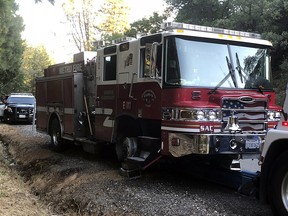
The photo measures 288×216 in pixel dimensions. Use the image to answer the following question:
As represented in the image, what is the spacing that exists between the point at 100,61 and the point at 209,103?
376 centimetres

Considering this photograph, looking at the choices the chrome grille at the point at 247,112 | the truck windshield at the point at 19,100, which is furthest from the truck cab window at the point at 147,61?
the truck windshield at the point at 19,100

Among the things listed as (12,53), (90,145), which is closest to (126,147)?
(90,145)

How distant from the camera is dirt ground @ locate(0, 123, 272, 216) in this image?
6.36 metres

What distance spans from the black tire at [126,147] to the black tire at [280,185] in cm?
375

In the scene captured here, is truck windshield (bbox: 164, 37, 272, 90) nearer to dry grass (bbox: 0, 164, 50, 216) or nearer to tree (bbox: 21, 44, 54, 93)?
dry grass (bbox: 0, 164, 50, 216)

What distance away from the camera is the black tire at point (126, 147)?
8.41 meters

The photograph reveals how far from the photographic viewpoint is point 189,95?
712 cm

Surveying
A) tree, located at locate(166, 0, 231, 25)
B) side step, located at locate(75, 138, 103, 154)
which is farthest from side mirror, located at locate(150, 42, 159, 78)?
tree, located at locate(166, 0, 231, 25)

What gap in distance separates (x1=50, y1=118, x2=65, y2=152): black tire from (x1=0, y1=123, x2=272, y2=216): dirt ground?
3.34 feet

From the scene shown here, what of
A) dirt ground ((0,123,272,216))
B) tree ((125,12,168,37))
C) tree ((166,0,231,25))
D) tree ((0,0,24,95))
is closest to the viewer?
dirt ground ((0,123,272,216))

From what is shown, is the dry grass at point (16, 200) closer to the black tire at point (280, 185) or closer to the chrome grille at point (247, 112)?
the chrome grille at point (247, 112)

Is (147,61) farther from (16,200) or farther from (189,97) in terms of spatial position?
(16,200)

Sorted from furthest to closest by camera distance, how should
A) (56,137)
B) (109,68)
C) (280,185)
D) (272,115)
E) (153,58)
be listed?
(56,137) → (109,68) → (272,115) → (153,58) → (280,185)

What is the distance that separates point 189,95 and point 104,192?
7.80 ft
